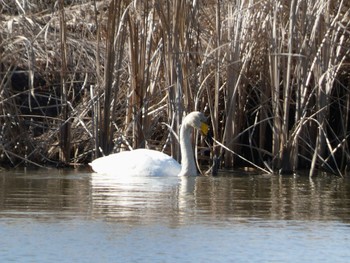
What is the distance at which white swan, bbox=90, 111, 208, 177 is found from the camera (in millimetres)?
11227

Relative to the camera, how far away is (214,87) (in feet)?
40.0

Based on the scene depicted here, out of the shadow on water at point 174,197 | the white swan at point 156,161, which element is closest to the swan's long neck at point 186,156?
the white swan at point 156,161

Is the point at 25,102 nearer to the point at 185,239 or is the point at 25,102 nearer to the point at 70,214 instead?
the point at 70,214

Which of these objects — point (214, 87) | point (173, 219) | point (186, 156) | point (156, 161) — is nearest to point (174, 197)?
point (173, 219)

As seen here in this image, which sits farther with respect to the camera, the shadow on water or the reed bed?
the reed bed

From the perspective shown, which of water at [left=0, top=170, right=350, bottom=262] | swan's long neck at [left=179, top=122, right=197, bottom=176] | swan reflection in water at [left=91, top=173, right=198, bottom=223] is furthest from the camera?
swan's long neck at [left=179, top=122, right=197, bottom=176]

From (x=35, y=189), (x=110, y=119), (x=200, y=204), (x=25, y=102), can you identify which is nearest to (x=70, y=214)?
(x=200, y=204)

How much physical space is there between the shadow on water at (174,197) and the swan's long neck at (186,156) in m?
0.14

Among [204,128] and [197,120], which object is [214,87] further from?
[197,120]

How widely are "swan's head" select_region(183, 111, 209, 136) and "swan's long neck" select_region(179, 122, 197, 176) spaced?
0.05 metres

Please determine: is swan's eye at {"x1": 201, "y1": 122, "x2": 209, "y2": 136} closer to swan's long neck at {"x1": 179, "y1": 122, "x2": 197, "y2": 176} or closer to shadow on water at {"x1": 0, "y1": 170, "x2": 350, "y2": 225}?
swan's long neck at {"x1": 179, "y1": 122, "x2": 197, "y2": 176}

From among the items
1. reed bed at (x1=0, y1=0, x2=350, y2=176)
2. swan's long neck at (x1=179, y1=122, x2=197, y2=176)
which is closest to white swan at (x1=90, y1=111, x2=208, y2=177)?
swan's long neck at (x1=179, y1=122, x2=197, y2=176)

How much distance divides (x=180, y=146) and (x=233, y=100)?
75cm

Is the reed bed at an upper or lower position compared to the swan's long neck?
upper
